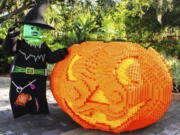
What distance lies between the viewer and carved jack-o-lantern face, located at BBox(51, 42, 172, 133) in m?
3.20

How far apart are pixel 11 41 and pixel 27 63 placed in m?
0.45

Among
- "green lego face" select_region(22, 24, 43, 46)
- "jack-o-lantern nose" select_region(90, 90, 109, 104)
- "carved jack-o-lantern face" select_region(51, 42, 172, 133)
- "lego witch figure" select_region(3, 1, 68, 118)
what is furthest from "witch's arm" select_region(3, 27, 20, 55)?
"jack-o-lantern nose" select_region(90, 90, 109, 104)

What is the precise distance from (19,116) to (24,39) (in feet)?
4.61

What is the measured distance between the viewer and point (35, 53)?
395 centimetres

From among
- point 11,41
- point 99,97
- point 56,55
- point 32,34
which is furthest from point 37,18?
point 99,97

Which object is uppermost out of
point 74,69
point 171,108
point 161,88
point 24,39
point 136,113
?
point 24,39

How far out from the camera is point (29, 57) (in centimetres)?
393

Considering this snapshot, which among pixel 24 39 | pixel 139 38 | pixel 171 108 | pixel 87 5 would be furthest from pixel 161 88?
pixel 139 38

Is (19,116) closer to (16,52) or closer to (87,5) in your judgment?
(16,52)

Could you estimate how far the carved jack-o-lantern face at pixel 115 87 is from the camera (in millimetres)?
3199

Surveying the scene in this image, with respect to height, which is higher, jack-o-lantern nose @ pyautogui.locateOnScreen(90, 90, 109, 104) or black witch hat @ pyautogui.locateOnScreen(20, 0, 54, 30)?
black witch hat @ pyautogui.locateOnScreen(20, 0, 54, 30)

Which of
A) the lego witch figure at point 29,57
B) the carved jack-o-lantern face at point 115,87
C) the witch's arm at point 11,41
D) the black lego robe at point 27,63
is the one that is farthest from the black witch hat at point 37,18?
the carved jack-o-lantern face at point 115,87

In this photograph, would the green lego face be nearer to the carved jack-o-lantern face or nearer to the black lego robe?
the black lego robe

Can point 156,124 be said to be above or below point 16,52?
below
